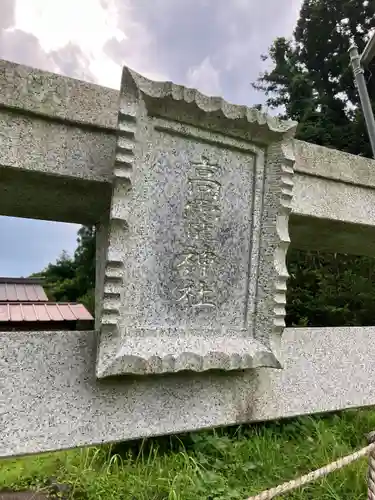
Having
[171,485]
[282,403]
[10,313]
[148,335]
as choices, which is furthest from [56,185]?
[10,313]

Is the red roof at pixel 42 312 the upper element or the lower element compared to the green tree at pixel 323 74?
lower

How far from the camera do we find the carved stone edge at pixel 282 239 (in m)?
1.86

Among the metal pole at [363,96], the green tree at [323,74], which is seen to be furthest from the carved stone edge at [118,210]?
the green tree at [323,74]

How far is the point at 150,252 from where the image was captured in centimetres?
162

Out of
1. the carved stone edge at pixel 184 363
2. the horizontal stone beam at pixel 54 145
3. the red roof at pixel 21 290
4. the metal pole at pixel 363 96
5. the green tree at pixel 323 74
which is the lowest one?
the carved stone edge at pixel 184 363

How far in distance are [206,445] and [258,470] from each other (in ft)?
1.16

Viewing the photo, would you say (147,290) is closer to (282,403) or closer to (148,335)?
(148,335)

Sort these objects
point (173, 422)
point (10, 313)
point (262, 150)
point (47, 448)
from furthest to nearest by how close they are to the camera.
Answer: point (10, 313) → point (262, 150) → point (173, 422) → point (47, 448)

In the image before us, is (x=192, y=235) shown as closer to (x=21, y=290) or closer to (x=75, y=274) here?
(x=21, y=290)

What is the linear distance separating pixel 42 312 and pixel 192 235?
4.08 m

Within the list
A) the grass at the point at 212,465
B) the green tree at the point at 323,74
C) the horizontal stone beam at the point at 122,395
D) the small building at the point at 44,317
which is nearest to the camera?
the horizontal stone beam at the point at 122,395

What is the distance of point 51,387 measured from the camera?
60.8 inches

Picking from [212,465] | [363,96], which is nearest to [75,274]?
[363,96]

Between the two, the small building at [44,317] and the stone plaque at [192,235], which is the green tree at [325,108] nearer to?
the small building at [44,317]
